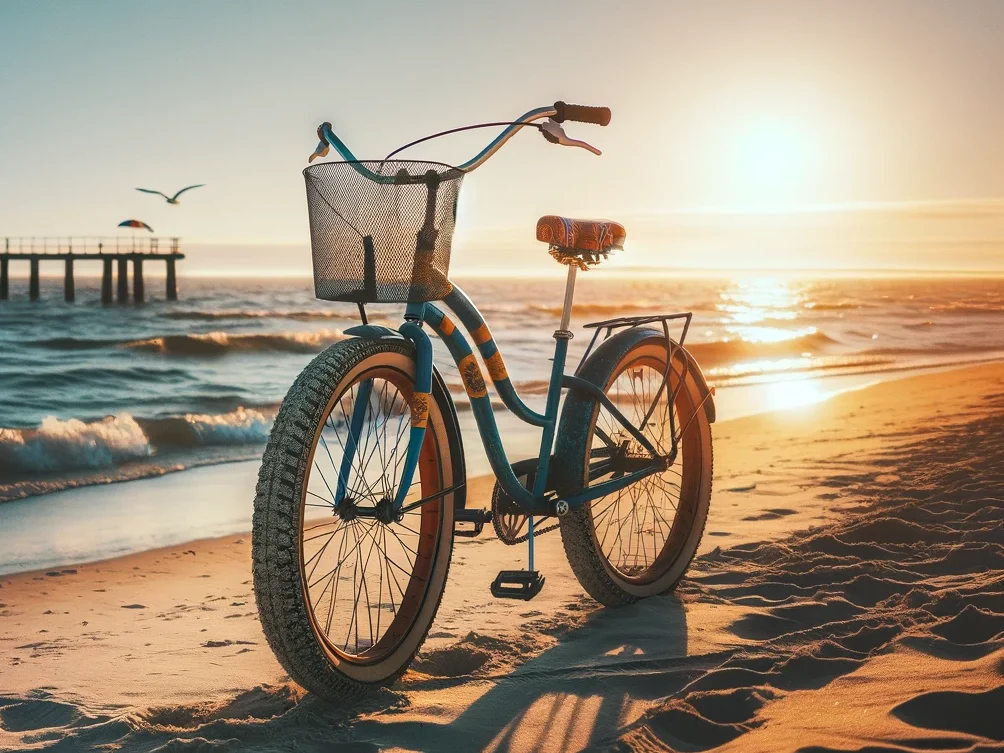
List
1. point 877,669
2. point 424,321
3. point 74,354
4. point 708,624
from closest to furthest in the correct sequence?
1. point 877,669
2. point 424,321
3. point 708,624
4. point 74,354

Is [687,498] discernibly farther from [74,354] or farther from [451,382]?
[74,354]

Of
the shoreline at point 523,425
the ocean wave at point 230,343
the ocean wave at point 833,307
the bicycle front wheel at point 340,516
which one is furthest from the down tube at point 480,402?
the ocean wave at point 833,307

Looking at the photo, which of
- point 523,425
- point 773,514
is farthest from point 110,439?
point 773,514

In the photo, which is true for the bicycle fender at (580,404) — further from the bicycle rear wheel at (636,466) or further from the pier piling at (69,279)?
the pier piling at (69,279)

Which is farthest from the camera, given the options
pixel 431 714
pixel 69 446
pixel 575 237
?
pixel 69 446

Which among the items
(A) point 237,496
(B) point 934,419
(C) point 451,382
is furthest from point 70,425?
(B) point 934,419

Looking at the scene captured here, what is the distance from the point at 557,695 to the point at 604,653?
1.44 ft

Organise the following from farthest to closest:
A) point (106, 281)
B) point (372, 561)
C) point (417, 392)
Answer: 1. point (106, 281)
2. point (372, 561)
3. point (417, 392)

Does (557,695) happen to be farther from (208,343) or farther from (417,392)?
(208,343)

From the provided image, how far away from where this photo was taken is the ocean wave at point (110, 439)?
9.18m

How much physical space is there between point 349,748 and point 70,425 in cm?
818

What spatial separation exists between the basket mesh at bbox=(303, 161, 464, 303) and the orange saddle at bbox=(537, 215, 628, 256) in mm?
802

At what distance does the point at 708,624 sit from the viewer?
382 cm

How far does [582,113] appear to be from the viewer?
3584mm
